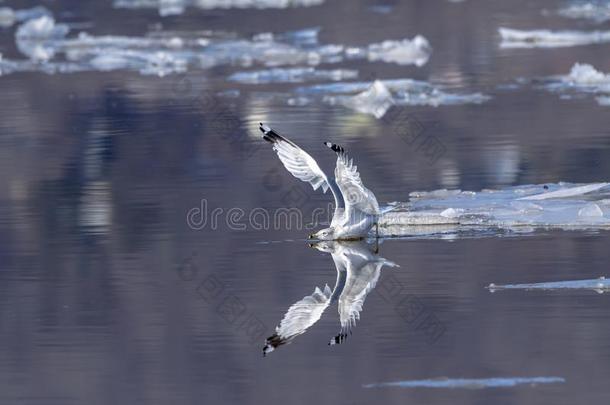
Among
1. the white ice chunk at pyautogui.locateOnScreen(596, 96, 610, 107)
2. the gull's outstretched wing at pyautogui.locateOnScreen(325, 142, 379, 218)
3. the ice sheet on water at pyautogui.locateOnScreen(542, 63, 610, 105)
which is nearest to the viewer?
the gull's outstretched wing at pyautogui.locateOnScreen(325, 142, 379, 218)

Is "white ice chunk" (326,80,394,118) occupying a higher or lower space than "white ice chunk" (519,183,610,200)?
lower

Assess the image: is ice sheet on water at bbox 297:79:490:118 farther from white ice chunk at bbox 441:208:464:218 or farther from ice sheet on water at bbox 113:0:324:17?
ice sheet on water at bbox 113:0:324:17

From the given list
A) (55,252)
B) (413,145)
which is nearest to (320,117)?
(413,145)

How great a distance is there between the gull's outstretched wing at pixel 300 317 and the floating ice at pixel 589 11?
757 inches

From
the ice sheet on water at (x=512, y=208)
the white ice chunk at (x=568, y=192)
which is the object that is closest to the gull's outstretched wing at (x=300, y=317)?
the ice sheet on water at (x=512, y=208)

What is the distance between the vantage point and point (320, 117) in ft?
53.3

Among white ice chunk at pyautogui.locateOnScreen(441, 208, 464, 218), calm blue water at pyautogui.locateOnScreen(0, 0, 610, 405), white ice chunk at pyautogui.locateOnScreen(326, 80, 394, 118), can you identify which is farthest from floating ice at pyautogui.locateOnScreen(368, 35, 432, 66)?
white ice chunk at pyautogui.locateOnScreen(441, 208, 464, 218)

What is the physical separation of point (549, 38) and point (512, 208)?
44.0 ft

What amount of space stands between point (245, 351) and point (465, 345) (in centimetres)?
112

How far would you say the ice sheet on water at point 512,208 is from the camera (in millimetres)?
10195

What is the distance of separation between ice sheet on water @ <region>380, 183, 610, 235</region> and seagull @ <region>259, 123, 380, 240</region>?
1.06 ft

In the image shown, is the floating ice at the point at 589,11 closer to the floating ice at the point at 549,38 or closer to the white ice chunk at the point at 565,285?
the floating ice at the point at 549,38

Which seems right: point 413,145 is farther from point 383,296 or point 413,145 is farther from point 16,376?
point 16,376

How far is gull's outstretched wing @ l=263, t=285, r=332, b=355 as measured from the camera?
7.64m
